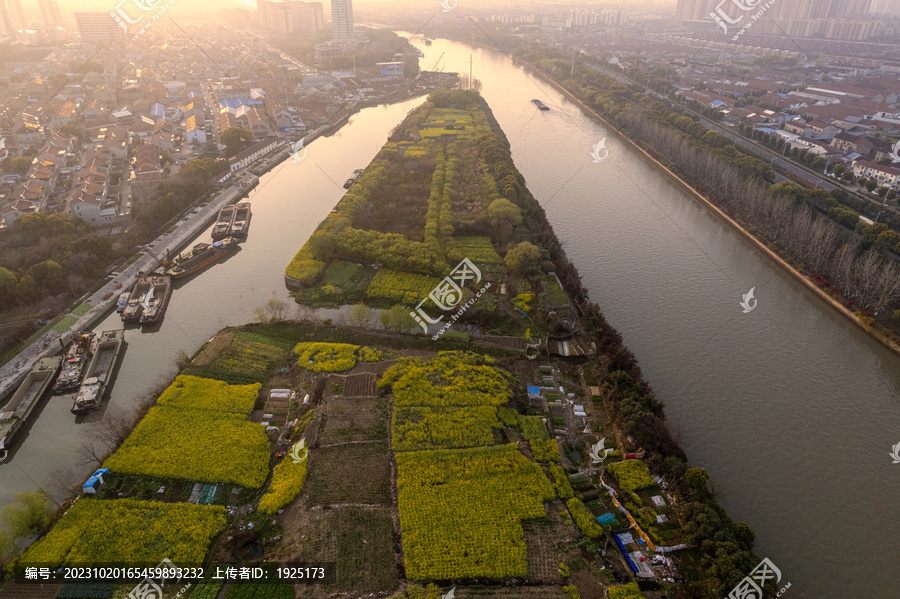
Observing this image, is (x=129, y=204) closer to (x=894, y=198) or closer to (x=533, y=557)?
(x=533, y=557)

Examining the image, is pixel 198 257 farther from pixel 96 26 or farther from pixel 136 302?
pixel 96 26

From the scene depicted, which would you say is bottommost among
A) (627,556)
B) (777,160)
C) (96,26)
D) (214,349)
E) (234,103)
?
(627,556)

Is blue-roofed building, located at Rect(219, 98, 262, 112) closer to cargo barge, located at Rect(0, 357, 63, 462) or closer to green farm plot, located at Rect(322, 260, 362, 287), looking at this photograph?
green farm plot, located at Rect(322, 260, 362, 287)

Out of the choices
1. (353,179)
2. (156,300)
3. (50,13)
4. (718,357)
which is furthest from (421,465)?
(50,13)

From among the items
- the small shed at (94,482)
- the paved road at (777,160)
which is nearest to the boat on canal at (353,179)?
the small shed at (94,482)

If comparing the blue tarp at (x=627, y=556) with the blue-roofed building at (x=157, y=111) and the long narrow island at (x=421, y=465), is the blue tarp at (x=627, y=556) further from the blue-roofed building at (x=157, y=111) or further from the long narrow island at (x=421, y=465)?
the blue-roofed building at (x=157, y=111)

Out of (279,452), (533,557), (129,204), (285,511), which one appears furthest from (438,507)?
(129,204)
